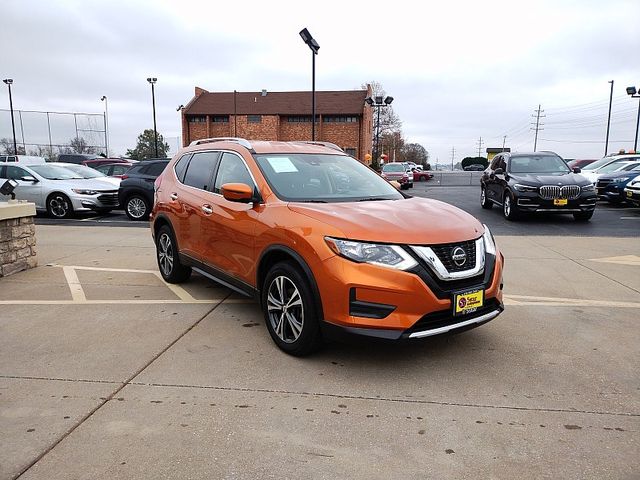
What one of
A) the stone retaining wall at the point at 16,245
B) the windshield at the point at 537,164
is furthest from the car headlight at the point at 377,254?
the windshield at the point at 537,164

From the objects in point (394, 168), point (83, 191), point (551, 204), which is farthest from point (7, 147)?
point (551, 204)

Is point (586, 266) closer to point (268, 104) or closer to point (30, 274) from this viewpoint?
point (30, 274)

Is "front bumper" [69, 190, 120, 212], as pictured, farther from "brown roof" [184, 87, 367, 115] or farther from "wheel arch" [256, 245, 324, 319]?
"brown roof" [184, 87, 367, 115]

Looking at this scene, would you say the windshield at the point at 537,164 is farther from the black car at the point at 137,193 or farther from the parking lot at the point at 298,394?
the black car at the point at 137,193

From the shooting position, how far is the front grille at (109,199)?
1298cm

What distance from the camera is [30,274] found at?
670cm

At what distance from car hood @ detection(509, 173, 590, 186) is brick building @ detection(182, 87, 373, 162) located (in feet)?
116

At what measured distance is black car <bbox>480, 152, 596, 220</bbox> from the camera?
37.2 feet

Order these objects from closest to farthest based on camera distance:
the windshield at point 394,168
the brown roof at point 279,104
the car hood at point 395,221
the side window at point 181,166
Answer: the car hood at point 395,221
the side window at point 181,166
the windshield at point 394,168
the brown roof at point 279,104

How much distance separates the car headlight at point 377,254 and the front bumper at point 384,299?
4 cm

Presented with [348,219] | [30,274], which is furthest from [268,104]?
[348,219]

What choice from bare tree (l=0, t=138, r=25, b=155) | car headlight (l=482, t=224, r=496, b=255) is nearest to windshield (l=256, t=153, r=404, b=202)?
car headlight (l=482, t=224, r=496, b=255)

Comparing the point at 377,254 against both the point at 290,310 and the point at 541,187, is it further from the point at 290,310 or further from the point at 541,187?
the point at 541,187

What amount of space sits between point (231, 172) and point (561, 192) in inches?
358
